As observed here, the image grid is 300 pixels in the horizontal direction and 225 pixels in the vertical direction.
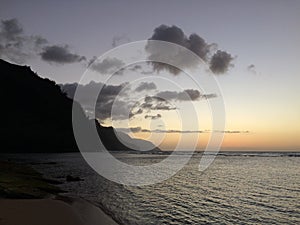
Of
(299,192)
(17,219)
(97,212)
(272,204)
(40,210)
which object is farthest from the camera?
(299,192)

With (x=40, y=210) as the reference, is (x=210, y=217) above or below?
below

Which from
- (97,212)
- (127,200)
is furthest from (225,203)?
(97,212)

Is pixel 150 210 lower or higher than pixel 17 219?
lower

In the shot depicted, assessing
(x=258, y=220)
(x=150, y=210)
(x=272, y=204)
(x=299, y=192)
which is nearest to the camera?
(x=258, y=220)

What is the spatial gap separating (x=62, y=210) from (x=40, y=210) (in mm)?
1740

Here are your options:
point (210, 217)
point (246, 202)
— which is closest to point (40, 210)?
point (210, 217)

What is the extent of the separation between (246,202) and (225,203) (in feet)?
9.79

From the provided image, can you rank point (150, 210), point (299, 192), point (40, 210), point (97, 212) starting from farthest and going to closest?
point (299, 192), point (150, 210), point (97, 212), point (40, 210)

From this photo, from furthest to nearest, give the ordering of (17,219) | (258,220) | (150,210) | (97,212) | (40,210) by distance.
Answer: (150,210) < (258,220) < (97,212) < (40,210) < (17,219)

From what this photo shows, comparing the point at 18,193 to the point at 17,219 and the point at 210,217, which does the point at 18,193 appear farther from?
the point at 210,217

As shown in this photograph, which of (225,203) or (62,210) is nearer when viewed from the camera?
(62,210)

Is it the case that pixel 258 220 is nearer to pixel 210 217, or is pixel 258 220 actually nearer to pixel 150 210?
pixel 210 217

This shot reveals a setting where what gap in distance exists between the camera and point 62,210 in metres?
22.0

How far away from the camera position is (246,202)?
36969 mm
